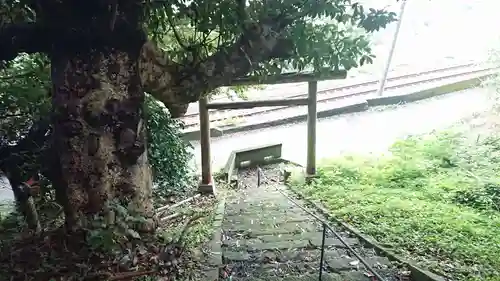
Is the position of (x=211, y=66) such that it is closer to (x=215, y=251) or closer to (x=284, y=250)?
(x=215, y=251)

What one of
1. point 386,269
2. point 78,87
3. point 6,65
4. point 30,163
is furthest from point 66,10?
point 386,269

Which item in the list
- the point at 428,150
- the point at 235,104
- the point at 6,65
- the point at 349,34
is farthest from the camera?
the point at 428,150

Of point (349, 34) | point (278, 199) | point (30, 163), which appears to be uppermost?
point (349, 34)

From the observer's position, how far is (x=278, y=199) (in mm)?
6938

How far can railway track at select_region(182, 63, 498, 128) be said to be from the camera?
49.1 ft

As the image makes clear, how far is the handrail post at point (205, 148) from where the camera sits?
750 cm

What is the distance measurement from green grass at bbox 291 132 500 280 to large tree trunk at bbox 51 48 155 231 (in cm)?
269

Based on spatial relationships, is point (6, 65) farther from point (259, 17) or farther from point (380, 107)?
point (380, 107)

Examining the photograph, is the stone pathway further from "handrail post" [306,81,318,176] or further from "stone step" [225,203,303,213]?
"handrail post" [306,81,318,176]

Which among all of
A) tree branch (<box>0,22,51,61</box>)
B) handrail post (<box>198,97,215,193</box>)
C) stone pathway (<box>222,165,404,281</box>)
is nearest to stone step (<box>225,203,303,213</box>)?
stone pathway (<box>222,165,404,281</box>)

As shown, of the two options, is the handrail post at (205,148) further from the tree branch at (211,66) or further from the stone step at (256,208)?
the tree branch at (211,66)

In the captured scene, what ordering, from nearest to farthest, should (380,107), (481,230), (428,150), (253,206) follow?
(481,230), (253,206), (428,150), (380,107)

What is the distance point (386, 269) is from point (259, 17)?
7.91 feet

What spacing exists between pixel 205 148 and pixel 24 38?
456 cm
